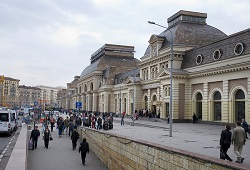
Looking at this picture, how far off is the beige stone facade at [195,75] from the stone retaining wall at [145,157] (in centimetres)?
967

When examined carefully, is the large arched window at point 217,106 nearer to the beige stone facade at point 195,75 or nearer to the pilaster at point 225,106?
the beige stone facade at point 195,75

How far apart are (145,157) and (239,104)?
80.3 ft

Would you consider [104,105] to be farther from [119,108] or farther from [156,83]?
[156,83]

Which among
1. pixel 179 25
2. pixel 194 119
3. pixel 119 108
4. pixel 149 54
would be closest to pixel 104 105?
pixel 119 108

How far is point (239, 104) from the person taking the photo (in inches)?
1324

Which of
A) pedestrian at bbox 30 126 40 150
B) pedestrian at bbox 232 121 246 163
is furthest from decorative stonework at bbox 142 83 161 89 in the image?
pedestrian at bbox 232 121 246 163

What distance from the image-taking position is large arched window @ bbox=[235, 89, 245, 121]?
3291 cm

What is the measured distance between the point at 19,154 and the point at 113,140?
15.9 ft

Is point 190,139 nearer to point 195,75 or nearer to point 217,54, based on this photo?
point 217,54

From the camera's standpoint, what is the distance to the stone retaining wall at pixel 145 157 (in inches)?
316

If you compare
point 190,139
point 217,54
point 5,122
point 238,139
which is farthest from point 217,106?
point 238,139

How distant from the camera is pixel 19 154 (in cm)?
1548

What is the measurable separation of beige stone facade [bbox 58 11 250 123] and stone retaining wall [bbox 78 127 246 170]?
31.7ft

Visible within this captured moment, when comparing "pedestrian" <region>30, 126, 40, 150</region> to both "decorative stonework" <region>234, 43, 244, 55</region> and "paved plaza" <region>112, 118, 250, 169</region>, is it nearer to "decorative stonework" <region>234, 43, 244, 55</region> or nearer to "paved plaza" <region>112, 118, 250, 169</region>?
"paved plaza" <region>112, 118, 250, 169</region>
